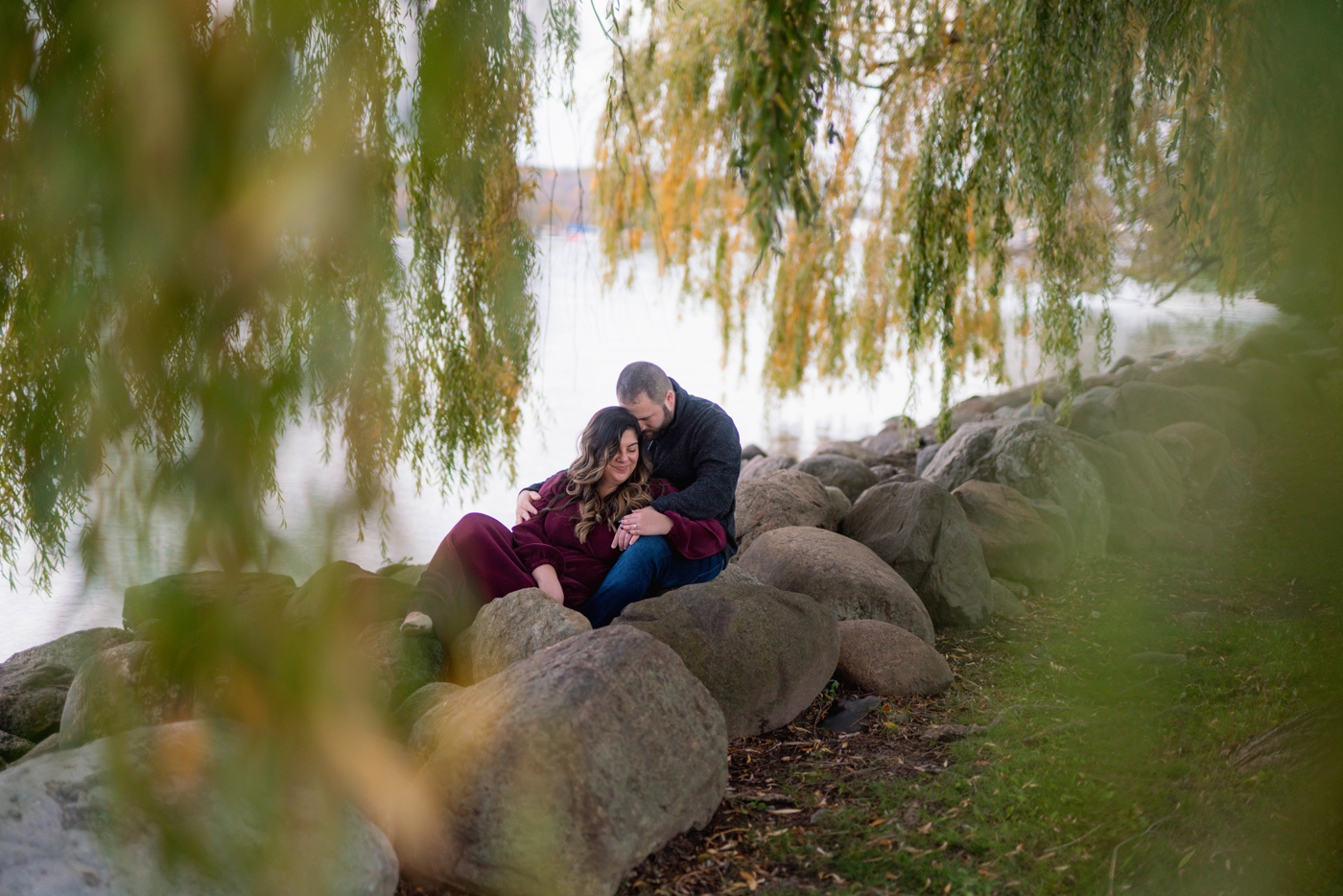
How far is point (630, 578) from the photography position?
314 centimetres

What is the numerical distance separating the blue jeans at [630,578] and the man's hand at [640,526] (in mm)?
28

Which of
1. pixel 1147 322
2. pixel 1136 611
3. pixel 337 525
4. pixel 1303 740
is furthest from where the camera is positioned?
pixel 1147 322

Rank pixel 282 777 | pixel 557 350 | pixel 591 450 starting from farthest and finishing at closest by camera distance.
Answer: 1. pixel 557 350
2. pixel 591 450
3. pixel 282 777

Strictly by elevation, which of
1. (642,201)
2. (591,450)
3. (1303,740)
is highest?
(642,201)

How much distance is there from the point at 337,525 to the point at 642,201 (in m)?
4.15

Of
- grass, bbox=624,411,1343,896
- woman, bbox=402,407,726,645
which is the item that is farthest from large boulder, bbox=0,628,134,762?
grass, bbox=624,411,1343,896

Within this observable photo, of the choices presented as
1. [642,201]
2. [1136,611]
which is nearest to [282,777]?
[1136,611]

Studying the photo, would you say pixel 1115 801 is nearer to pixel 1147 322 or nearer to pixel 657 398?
pixel 657 398

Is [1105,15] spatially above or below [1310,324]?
above

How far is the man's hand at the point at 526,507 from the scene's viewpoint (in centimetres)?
332

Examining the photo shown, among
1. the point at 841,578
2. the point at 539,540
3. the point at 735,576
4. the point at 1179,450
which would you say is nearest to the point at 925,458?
the point at 1179,450

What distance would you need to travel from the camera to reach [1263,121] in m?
3.30

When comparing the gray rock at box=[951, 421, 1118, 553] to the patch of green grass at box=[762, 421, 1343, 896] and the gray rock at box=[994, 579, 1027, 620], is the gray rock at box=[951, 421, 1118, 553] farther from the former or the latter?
the gray rock at box=[994, 579, 1027, 620]

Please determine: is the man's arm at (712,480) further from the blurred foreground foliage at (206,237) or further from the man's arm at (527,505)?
the blurred foreground foliage at (206,237)
